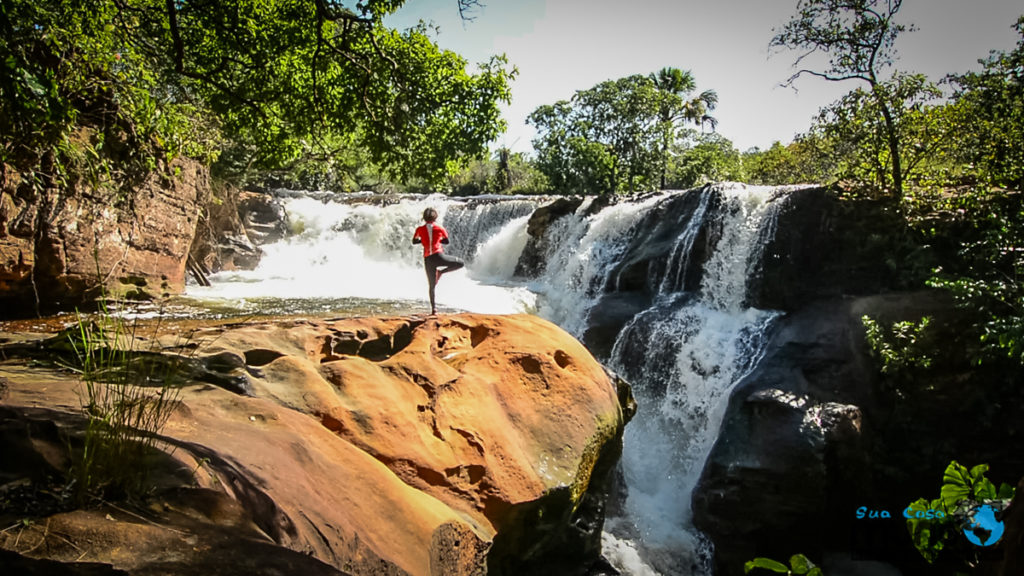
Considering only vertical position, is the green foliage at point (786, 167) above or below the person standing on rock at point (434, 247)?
above

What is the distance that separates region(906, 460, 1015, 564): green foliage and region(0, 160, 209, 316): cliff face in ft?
19.4

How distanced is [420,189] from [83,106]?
1307 inches

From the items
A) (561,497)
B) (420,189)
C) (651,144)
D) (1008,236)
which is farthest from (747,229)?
(420,189)

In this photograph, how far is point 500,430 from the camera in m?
3.85

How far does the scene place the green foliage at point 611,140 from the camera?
28.0 meters

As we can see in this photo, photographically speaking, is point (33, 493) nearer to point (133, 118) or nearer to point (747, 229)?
point (133, 118)

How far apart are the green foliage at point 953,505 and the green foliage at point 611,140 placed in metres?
27.4

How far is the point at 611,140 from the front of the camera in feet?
95.3

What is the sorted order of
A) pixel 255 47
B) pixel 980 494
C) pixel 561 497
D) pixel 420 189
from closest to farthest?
pixel 980 494, pixel 561 497, pixel 255 47, pixel 420 189

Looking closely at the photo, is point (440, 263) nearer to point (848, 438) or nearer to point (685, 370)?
point (685, 370)

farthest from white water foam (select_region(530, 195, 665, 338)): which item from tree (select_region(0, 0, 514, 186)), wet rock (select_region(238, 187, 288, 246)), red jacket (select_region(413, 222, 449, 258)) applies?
wet rock (select_region(238, 187, 288, 246))

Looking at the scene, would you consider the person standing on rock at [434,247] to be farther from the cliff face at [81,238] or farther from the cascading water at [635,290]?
the cascading water at [635,290]

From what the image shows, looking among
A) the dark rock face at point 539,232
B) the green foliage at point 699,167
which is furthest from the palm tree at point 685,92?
the dark rock face at point 539,232

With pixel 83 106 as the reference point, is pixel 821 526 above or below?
below
